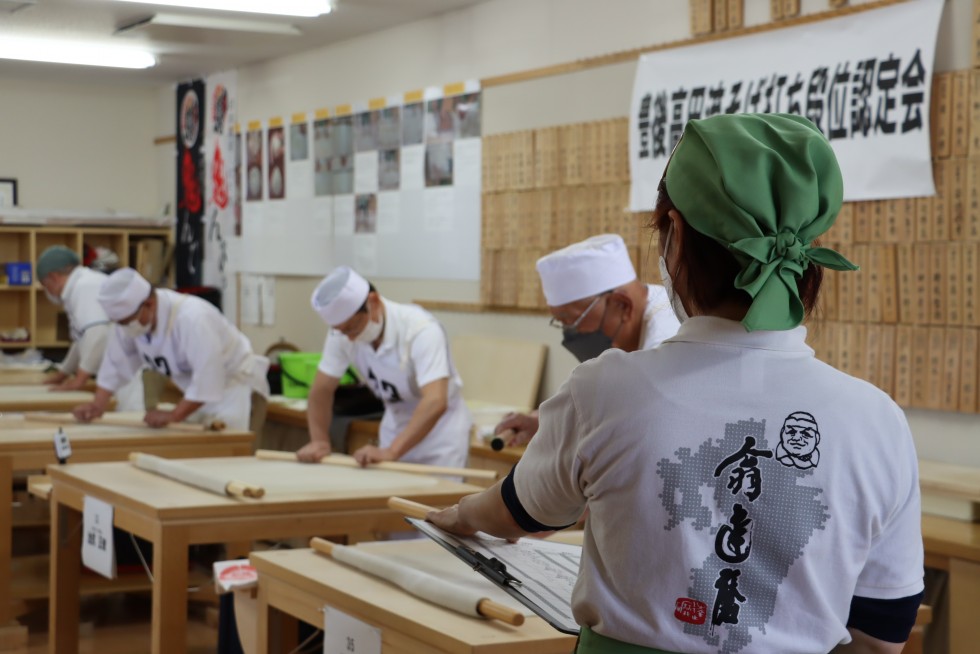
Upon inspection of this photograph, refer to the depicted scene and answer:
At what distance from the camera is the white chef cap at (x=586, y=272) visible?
3.11 meters

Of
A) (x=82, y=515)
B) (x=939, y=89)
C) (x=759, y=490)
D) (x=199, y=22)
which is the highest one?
(x=199, y=22)

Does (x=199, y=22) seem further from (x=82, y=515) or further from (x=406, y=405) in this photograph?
(x=82, y=515)

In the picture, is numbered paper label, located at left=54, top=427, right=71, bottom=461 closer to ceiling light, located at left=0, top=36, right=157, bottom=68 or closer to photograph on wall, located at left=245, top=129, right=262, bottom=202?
ceiling light, located at left=0, top=36, right=157, bottom=68

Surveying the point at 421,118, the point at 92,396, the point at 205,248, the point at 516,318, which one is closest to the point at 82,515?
the point at 92,396

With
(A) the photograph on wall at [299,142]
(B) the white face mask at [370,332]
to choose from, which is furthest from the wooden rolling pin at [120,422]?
(A) the photograph on wall at [299,142]

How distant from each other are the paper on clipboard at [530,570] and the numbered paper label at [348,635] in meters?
0.31

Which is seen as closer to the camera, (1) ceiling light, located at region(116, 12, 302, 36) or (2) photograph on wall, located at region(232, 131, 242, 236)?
(1) ceiling light, located at region(116, 12, 302, 36)

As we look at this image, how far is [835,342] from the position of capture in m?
4.21

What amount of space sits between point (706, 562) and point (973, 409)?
292cm

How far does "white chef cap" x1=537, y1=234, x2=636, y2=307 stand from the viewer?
10.2ft

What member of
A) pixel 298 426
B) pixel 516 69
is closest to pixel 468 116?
pixel 516 69

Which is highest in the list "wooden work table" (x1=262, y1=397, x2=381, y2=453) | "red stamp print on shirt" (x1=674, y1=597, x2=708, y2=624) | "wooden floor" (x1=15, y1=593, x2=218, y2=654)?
"red stamp print on shirt" (x1=674, y1=597, x2=708, y2=624)

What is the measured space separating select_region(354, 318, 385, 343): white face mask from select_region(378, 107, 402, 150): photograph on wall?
8.75ft

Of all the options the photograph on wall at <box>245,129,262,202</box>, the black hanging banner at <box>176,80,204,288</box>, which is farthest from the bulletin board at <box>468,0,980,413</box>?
the black hanging banner at <box>176,80,204,288</box>
